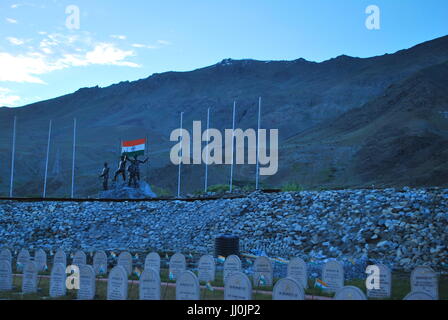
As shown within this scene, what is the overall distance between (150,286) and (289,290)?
2885 millimetres

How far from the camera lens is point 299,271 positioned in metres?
12.1

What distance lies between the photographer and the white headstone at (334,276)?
37.9 feet

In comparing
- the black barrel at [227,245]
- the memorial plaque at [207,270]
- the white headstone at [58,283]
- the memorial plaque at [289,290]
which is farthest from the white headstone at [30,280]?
the black barrel at [227,245]

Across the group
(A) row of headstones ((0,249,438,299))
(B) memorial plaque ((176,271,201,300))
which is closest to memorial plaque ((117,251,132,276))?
(A) row of headstones ((0,249,438,299))

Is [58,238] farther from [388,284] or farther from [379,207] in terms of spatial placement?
[388,284]

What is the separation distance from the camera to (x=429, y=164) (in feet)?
153

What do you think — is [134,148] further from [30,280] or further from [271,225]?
[30,280]

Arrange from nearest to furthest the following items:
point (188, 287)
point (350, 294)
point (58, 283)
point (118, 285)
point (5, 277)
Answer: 1. point (350, 294)
2. point (188, 287)
3. point (118, 285)
4. point (58, 283)
5. point (5, 277)

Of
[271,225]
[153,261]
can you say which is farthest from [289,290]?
[271,225]

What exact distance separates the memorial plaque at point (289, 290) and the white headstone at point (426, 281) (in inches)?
113

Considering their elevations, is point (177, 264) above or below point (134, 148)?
below

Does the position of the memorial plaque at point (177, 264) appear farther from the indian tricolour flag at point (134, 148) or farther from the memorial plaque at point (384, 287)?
the indian tricolour flag at point (134, 148)

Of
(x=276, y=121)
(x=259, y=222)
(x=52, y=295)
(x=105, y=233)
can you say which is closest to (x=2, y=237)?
(x=105, y=233)
